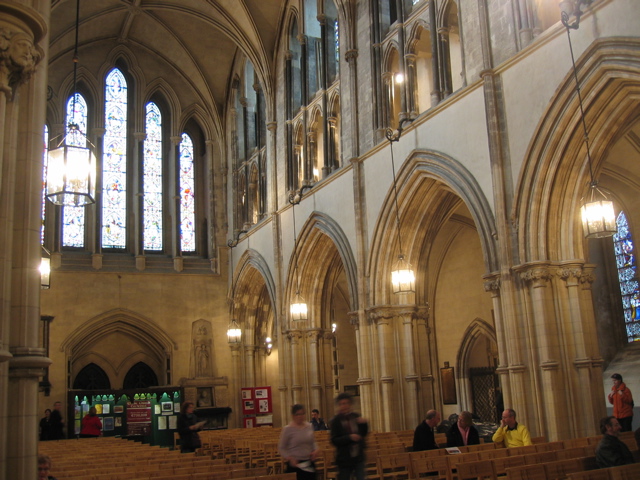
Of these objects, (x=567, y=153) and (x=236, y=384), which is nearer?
(x=567, y=153)

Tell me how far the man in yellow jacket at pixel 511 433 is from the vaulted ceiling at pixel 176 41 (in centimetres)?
1615

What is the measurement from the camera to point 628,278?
1742cm

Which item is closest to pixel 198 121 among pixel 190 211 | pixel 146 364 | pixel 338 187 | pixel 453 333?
pixel 190 211

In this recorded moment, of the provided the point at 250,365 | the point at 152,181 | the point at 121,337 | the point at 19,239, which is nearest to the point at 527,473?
the point at 19,239

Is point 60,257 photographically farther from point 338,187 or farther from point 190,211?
point 338,187

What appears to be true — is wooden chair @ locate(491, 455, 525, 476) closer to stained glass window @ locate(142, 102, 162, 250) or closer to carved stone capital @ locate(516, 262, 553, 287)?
carved stone capital @ locate(516, 262, 553, 287)

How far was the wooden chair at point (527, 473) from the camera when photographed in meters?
6.26

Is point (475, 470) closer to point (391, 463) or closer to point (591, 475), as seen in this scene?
point (591, 475)

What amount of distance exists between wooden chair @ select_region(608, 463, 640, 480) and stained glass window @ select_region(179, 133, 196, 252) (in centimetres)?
→ 2198

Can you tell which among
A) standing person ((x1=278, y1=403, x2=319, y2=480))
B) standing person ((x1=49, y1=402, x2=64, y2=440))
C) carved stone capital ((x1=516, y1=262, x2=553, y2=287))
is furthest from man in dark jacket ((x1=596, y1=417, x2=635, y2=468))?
standing person ((x1=49, y1=402, x2=64, y2=440))

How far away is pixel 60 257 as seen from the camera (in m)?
24.1

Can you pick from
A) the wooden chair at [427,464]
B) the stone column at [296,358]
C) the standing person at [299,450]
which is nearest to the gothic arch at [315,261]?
the stone column at [296,358]

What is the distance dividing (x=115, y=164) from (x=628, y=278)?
57.1ft

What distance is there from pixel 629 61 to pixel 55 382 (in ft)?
63.6
